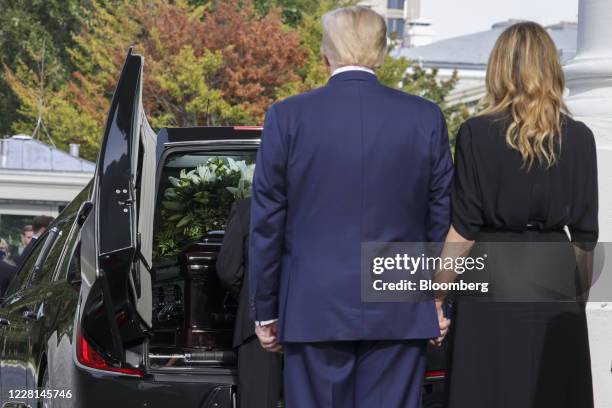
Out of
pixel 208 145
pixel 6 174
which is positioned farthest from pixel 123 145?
pixel 6 174

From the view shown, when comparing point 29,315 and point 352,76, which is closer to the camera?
point 352,76

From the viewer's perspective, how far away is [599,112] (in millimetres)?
7301

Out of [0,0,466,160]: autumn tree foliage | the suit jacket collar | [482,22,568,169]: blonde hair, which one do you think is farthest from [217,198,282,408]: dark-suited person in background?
[0,0,466,160]: autumn tree foliage

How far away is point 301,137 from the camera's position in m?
4.76

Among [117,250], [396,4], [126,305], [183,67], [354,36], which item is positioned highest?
[354,36]

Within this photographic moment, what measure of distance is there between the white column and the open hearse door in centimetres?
216

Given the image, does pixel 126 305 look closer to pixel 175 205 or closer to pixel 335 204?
pixel 335 204

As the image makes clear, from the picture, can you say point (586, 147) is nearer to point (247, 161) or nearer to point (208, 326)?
point (208, 326)

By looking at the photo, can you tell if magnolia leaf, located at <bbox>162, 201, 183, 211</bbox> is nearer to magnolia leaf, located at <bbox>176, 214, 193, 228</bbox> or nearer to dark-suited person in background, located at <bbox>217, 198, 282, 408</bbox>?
magnolia leaf, located at <bbox>176, 214, 193, 228</bbox>

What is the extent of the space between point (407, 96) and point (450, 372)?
100cm

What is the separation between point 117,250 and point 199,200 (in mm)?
1872

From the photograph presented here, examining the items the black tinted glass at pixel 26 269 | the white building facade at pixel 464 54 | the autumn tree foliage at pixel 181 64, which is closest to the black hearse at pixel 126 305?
the black tinted glass at pixel 26 269

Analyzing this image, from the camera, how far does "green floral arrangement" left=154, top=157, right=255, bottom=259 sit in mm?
7652

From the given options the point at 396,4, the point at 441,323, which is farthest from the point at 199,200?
the point at 396,4
